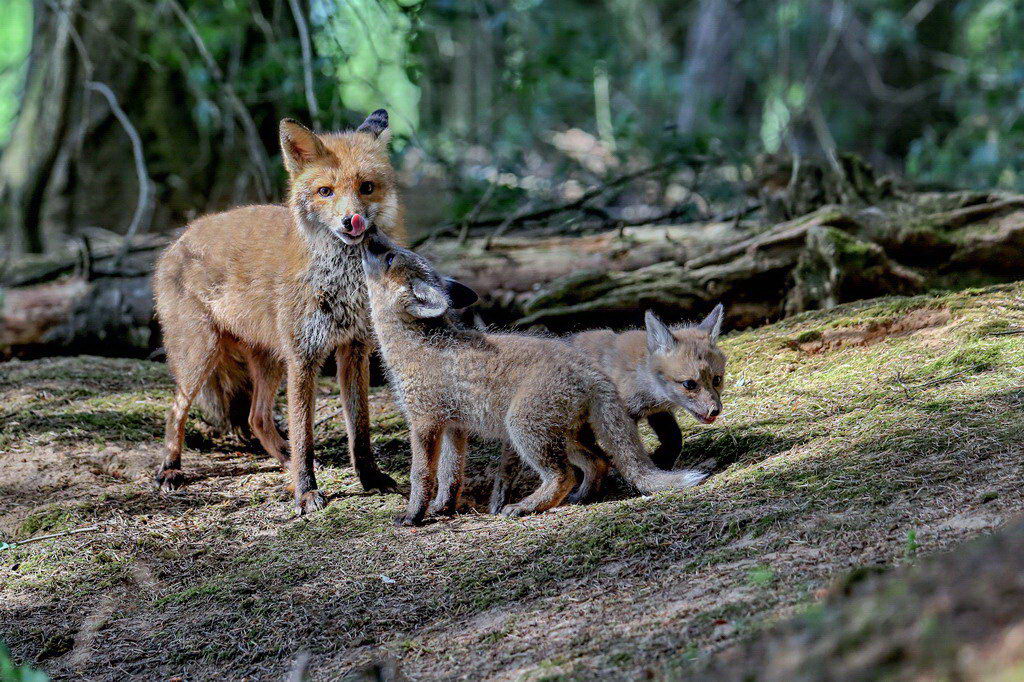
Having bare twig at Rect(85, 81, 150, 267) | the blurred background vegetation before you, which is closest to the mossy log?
bare twig at Rect(85, 81, 150, 267)

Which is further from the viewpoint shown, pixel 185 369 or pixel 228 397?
pixel 228 397

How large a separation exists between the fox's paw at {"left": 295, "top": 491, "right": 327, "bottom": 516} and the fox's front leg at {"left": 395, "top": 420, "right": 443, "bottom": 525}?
23.9 inches

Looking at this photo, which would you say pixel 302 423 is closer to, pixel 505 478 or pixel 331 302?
pixel 331 302

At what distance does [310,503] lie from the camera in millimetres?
5551

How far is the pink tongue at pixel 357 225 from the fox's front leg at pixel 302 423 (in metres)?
0.89

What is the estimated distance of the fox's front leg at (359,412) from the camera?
5.85 m

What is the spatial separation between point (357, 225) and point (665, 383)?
83.0 inches

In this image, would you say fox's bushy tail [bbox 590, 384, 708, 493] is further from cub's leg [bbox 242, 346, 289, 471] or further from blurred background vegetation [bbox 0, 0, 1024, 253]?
blurred background vegetation [bbox 0, 0, 1024, 253]

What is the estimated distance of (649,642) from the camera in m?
3.19

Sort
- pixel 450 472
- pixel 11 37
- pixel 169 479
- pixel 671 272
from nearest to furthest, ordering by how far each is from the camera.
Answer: pixel 450 472, pixel 169 479, pixel 671 272, pixel 11 37

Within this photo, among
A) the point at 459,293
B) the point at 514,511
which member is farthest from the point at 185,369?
the point at 514,511

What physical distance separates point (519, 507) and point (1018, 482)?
242 centimetres

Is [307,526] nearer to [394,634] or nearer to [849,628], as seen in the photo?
[394,634]

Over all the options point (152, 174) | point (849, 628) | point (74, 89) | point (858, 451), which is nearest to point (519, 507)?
point (858, 451)
